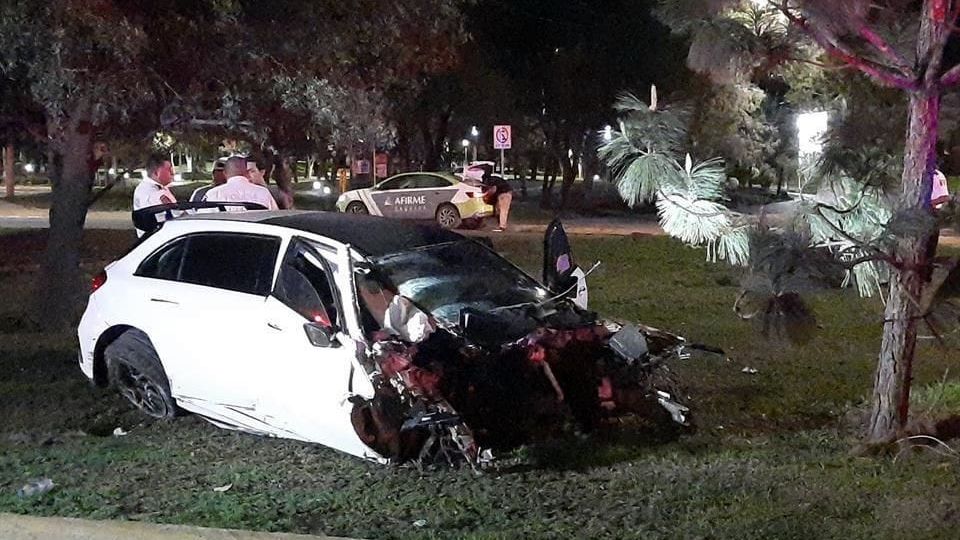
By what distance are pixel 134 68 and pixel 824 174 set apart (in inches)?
244

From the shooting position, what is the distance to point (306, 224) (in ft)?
23.0

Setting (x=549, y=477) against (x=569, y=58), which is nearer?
(x=549, y=477)

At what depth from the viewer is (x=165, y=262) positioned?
7.48m

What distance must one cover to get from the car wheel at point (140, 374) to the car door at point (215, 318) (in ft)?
0.47

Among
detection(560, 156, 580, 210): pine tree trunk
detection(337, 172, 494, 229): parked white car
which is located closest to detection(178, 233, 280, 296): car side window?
detection(337, 172, 494, 229): parked white car

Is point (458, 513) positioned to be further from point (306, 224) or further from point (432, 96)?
point (432, 96)

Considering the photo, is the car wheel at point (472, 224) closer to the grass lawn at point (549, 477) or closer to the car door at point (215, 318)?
the grass lawn at point (549, 477)

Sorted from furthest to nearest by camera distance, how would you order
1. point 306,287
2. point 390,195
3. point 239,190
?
1. point 390,195
2. point 239,190
3. point 306,287

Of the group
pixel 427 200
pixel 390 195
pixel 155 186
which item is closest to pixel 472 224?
pixel 427 200

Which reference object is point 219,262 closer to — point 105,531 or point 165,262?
point 165,262

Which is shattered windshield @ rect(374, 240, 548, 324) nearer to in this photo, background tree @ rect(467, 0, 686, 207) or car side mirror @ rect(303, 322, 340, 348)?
car side mirror @ rect(303, 322, 340, 348)

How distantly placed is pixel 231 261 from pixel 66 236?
4.89 metres

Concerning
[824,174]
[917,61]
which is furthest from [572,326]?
[917,61]

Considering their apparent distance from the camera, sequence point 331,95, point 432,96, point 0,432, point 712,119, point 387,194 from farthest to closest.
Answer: point 432,96 → point 387,194 → point 331,95 → point 0,432 → point 712,119
